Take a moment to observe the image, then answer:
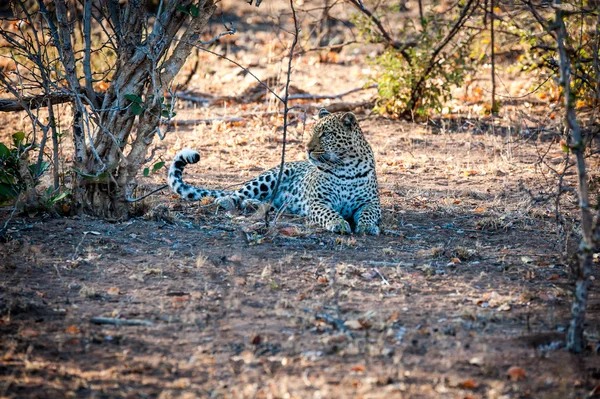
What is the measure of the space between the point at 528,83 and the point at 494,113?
187 centimetres

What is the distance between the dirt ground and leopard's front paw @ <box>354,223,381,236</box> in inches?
5.8

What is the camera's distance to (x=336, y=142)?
27.9ft

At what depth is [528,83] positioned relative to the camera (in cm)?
1438

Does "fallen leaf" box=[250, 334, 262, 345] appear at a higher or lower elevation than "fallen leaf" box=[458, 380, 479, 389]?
higher

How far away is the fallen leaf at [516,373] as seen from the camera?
4.45 meters

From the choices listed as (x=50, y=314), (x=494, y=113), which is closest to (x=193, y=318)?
(x=50, y=314)

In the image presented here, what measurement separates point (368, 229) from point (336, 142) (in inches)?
53.2

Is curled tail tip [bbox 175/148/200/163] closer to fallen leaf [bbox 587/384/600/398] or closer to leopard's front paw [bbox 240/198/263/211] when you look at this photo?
leopard's front paw [bbox 240/198/263/211]

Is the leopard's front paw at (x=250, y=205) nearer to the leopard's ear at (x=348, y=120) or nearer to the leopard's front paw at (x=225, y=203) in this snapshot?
the leopard's front paw at (x=225, y=203)

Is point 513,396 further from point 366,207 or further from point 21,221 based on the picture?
point 21,221

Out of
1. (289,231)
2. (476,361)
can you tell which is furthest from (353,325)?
(289,231)

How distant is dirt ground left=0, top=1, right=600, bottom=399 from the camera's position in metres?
4.40

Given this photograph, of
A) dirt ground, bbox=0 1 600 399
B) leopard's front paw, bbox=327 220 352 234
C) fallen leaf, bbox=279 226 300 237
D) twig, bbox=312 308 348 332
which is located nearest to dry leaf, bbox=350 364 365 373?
dirt ground, bbox=0 1 600 399

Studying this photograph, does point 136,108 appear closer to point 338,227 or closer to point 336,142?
point 338,227
